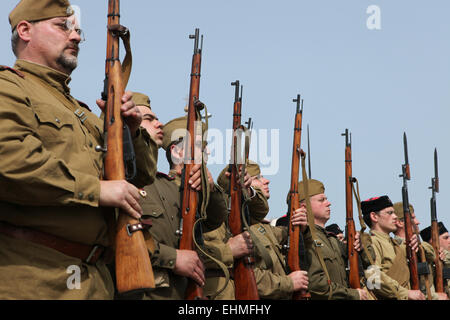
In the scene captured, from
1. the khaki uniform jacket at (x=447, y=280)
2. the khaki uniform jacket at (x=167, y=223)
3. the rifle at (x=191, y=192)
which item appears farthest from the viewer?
the khaki uniform jacket at (x=447, y=280)

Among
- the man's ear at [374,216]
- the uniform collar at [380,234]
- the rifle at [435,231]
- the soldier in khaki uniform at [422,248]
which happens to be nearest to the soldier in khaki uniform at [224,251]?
the uniform collar at [380,234]

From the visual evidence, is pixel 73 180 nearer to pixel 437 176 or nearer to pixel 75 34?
pixel 75 34

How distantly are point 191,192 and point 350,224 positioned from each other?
205 inches

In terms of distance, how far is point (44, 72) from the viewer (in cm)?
380

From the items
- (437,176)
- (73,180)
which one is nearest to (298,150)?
(73,180)

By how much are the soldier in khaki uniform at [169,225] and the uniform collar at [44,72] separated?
1295 mm

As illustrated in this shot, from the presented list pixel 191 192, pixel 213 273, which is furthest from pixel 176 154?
pixel 213 273

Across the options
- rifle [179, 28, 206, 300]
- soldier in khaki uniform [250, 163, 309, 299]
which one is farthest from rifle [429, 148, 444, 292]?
rifle [179, 28, 206, 300]

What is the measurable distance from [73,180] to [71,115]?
53 centimetres

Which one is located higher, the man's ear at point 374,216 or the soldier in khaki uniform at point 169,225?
the man's ear at point 374,216

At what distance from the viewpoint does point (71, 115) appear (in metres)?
3.72

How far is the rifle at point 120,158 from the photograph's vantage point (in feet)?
11.4

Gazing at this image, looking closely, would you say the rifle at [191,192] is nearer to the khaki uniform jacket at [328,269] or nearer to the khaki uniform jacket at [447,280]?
the khaki uniform jacket at [328,269]

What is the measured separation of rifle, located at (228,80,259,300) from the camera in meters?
6.19
